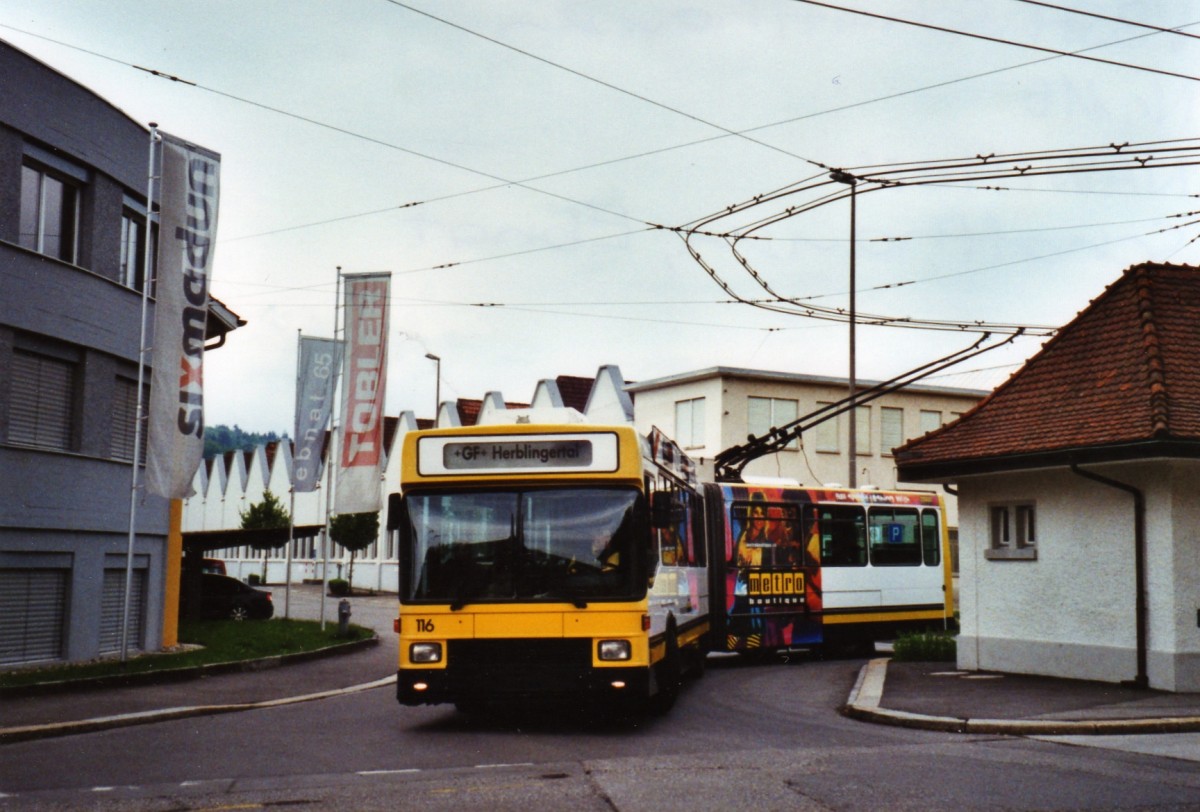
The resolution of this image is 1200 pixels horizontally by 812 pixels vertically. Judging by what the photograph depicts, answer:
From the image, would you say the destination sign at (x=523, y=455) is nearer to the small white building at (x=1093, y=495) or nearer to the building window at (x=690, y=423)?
the small white building at (x=1093, y=495)

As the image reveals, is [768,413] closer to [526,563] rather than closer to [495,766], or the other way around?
[526,563]

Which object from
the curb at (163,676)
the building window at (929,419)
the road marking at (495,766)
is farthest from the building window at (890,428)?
the road marking at (495,766)

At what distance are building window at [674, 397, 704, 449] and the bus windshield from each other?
116 ft

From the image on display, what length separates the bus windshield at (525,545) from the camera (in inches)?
513

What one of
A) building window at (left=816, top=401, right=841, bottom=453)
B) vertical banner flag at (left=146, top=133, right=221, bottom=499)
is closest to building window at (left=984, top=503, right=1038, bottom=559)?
vertical banner flag at (left=146, top=133, right=221, bottom=499)

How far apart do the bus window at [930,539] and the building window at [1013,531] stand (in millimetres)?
6736

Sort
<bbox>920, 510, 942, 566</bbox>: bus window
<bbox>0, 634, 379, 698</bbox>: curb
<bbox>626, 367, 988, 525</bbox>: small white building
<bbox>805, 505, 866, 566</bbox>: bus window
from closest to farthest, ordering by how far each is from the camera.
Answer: <bbox>0, 634, 379, 698</bbox>: curb < <bbox>805, 505, 866, 566</bbox>: bus window < <bbox>920, 510, 942, 566</bbox>: bus window < <bbox>626, 367, 988, 525</bbox>: small white building

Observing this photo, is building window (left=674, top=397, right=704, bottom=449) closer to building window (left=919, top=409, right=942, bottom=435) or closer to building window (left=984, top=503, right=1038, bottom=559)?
building window (left=919, top=409, right=942, bottom=435)

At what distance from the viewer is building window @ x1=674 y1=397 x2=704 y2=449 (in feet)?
160

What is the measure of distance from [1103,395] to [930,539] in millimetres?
9070

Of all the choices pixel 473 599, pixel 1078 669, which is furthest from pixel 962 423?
pixel 473 599

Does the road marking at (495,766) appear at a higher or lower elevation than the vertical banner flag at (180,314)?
lower

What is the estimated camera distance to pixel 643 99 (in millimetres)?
18328

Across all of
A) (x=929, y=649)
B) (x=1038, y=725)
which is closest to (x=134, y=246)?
(x=929, y=649)
